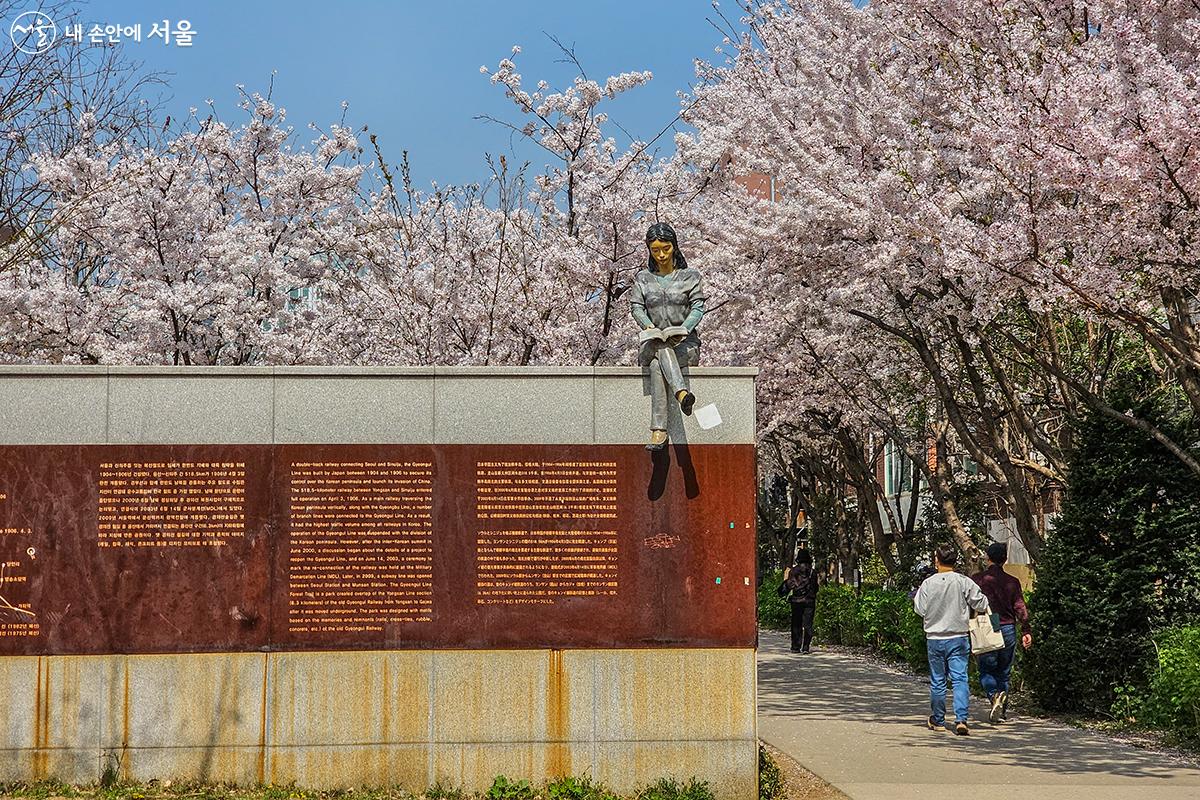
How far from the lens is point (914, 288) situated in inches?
638

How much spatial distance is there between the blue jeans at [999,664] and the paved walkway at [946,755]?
389 millimetres

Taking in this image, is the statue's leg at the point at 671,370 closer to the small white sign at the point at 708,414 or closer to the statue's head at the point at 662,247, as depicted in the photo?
the small white sign at the point at 708,414

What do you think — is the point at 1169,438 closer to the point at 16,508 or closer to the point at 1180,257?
the point at 1180,257

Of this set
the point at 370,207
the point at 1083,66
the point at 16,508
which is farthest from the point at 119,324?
the point at 1083,66

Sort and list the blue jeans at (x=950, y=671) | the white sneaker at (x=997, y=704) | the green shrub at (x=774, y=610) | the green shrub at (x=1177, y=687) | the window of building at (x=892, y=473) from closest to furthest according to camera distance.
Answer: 1. the green shrub at (x=1177, y=687)
2. the blue jeans at (x=950, y=671)
3. the white sneaker at (x=997, y=704)
4. the green shrub at (x=774, y=610)
5. the window of building at (x=892, y=473)

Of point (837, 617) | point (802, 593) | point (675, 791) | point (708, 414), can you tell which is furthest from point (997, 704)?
point (837, 617)

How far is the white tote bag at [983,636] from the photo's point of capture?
13852 mm

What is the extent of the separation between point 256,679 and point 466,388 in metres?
2.52

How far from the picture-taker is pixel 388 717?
33.0ft

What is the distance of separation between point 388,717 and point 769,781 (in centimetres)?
279

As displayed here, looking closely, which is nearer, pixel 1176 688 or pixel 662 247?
pixel 662 247

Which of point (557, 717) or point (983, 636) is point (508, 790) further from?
point (983, 636)

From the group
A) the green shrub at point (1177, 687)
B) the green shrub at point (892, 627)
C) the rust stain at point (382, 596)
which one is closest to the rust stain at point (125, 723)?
the rust stain at point (382, 596)

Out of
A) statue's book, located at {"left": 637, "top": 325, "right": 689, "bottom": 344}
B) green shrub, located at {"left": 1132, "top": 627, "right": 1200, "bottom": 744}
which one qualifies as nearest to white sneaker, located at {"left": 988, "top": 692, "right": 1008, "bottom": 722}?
green shrub, located at {"left": 1132, "top": 627, "right": 1200, "bottom": 744}
